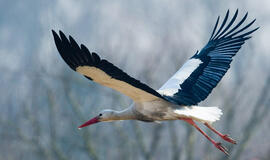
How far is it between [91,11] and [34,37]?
6.25 metres

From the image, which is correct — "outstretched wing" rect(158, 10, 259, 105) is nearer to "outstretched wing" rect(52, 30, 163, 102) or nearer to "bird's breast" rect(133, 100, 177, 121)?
"bird's breast" rect(133, 100, 177, 121)

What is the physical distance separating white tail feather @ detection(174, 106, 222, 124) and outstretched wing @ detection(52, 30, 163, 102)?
1.99 feet

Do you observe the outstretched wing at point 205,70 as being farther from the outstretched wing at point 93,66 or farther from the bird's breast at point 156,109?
the outstretched wing at point 93,66

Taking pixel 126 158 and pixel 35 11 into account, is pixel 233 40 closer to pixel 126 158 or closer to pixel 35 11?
pixel 126 158

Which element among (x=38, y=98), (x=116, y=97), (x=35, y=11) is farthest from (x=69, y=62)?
(x=35, y=11)

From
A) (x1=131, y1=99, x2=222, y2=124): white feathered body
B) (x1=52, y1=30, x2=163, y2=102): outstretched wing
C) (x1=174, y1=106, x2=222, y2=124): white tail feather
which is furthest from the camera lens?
(x1=131, y1=99, x2=222, y2=124): white feathered body

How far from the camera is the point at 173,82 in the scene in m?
10.4

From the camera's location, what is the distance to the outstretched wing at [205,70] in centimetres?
995

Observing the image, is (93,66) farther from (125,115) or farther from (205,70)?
(205,70)

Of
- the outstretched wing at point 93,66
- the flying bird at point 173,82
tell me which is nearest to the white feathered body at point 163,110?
the flying bird at point 173,82

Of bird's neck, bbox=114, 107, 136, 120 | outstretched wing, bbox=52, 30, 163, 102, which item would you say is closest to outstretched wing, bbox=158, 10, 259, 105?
bird's neck, bbox=114, 107, 136, 120

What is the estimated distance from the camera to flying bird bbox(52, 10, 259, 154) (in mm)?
8844

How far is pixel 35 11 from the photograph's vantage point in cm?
8256

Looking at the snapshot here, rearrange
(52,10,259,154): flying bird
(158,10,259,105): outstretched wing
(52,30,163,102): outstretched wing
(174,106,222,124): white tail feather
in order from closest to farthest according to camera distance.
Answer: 1. (52,30,163,102): outstretched wing
2. (52,10,259,154): flying bird
3. (174,106,222,124): white tail feather
4. (158,10,259,105): outstretched wing
